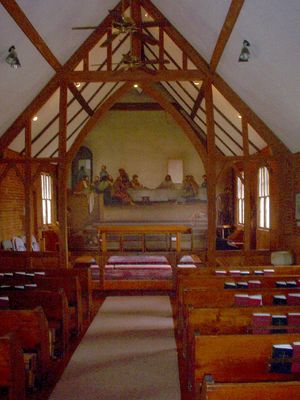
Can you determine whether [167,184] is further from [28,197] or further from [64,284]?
[64,284]

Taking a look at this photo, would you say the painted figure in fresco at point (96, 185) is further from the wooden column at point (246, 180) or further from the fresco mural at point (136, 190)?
the wooden column at point (246, 180)

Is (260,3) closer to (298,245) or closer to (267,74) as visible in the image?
(267,74)

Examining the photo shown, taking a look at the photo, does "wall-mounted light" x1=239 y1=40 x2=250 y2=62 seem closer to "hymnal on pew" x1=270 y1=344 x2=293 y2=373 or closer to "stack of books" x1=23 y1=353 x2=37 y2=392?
"hymnal on pew" x1=270 y1=344 x2=293 y2=373

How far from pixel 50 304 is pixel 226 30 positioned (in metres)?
4.88

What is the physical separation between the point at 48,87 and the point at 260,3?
4.99 m

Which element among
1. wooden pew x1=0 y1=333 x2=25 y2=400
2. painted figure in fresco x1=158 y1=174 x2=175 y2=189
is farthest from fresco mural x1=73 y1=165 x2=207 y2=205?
wooden pew x1=0 y1=333 x2=25 y2=400

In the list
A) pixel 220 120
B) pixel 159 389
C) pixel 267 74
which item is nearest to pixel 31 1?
pixel 267 74

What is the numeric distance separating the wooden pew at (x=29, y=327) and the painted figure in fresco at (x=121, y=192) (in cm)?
1217

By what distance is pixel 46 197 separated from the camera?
15375 mm

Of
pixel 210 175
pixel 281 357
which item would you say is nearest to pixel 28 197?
pixel 210 175

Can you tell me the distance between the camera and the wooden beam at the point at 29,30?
19.9ft

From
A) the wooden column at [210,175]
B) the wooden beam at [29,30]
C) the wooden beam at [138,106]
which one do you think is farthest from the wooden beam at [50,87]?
the wooden beam at [138,106]

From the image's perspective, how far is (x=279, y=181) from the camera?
9.05m

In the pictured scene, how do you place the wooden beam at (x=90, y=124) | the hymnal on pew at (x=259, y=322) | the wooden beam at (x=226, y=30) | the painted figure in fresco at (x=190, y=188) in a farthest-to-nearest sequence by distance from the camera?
the painted figure in fresco at (x=190, y=188), the wooden beam at (x=90, y=124), the wooden beam at (x=226, y=30), the hymnal on pew at (x=259, y=322)
